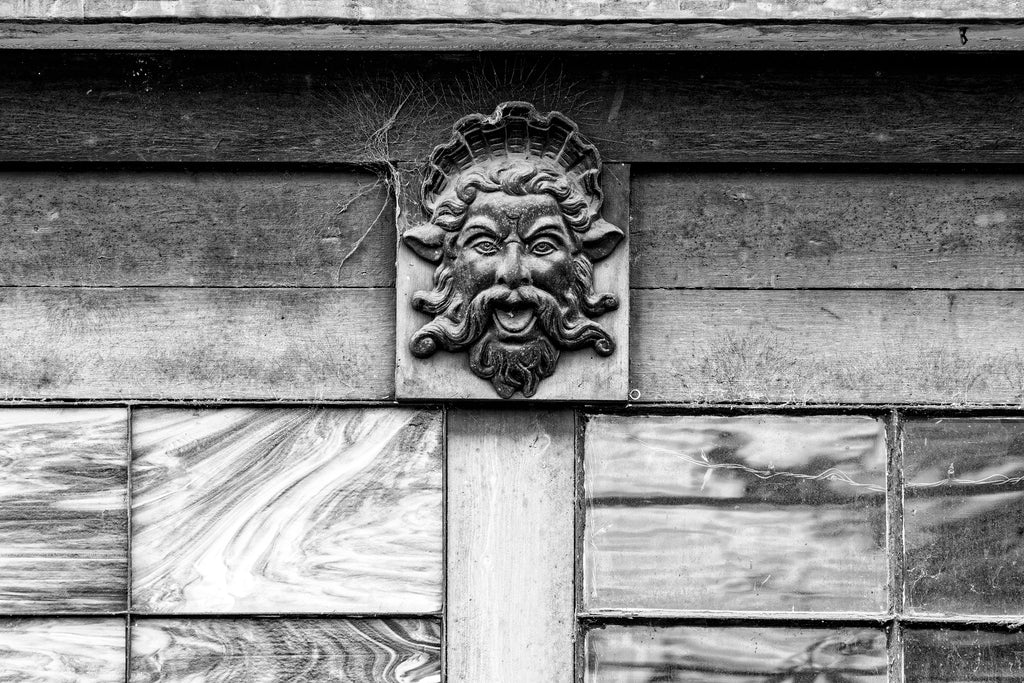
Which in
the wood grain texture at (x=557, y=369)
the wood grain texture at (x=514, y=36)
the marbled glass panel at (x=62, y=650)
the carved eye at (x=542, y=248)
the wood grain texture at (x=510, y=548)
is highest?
the wood grain texture at (x=514, y=36)

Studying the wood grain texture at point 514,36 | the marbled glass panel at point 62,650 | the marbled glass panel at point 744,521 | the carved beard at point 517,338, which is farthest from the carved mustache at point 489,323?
the marbled glass panel at point 62,650

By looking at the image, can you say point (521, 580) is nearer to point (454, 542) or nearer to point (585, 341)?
point (454, 542)

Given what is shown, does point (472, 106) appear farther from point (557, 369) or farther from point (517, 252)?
point (557, 369)

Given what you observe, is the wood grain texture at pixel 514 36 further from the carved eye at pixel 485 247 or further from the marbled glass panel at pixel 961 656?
the marbled glass panel at pixel 961 656

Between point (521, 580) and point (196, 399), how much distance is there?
722mm

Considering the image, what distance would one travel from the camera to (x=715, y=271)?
1.76 m

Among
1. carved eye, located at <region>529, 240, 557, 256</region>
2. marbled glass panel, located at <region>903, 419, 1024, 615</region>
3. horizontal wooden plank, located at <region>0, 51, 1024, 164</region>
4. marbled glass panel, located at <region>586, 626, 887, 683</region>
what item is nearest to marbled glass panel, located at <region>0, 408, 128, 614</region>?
horizontal wooden plank, located at <region>0, 51, 1024, 164</region>

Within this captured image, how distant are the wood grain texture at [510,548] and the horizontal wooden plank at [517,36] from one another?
0.71m

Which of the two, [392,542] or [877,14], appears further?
[392,542]

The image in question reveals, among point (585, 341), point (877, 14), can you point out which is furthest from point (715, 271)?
point (877, 14)

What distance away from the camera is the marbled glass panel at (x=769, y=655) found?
5.68 feet

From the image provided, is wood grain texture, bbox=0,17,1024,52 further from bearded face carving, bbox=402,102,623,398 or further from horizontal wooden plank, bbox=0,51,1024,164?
bearded face carving, bbox=402,102,623,398

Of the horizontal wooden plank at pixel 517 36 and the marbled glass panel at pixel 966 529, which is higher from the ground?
the horizontal wooden plank at pixel 517 36

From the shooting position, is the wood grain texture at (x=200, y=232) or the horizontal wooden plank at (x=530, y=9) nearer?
the horizontal wooden plank at (x=530, y=9)
